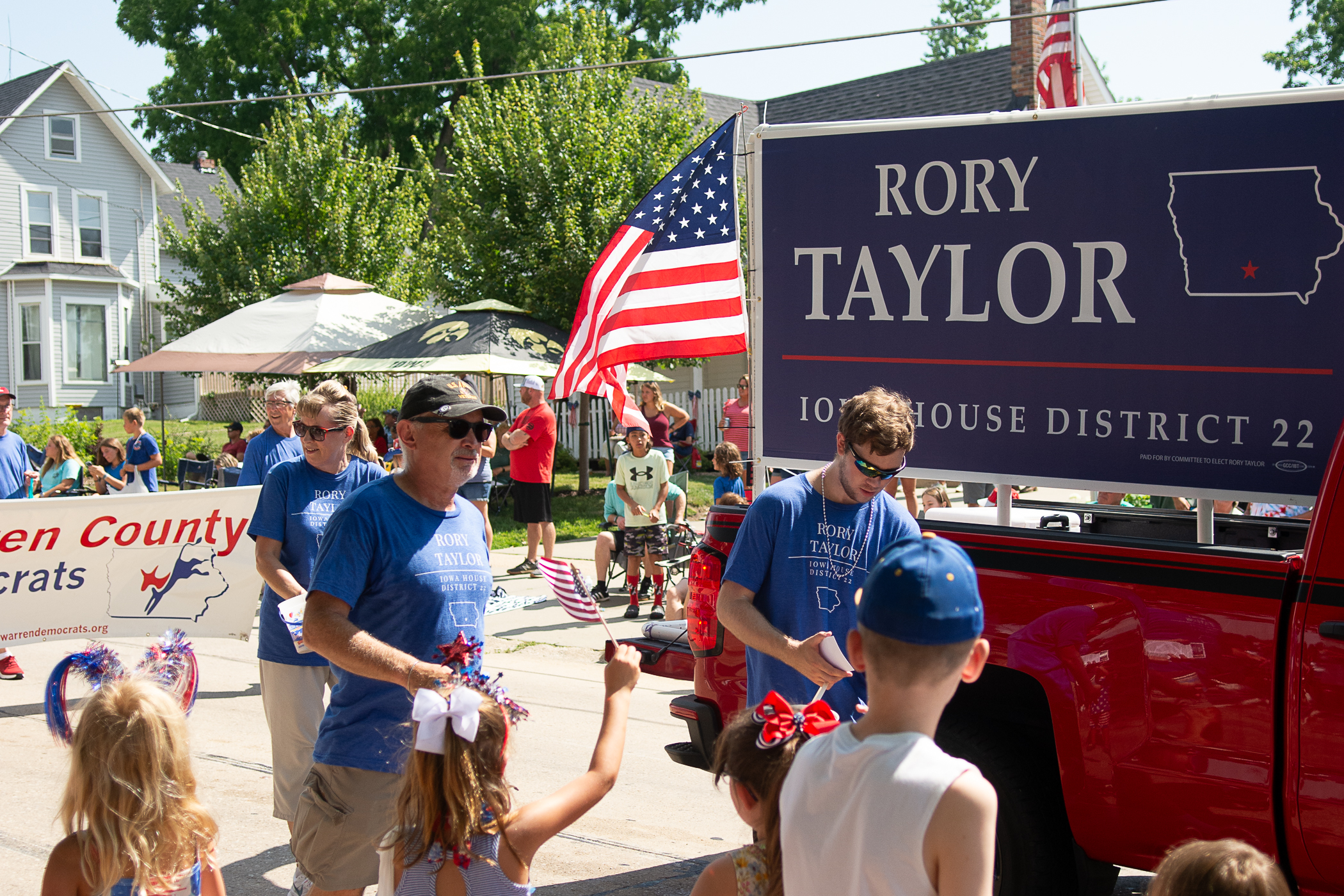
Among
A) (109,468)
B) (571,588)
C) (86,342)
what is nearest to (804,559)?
(571,588)

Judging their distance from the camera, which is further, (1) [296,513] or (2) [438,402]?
(1) [296,513]

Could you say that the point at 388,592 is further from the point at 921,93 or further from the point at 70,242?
the point at 70,242

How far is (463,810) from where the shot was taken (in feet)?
8.05

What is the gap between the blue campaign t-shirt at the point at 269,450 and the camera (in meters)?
6.43

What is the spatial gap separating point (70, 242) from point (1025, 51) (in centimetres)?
2678

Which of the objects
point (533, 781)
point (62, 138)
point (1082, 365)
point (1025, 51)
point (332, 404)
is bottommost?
point (533, 781)

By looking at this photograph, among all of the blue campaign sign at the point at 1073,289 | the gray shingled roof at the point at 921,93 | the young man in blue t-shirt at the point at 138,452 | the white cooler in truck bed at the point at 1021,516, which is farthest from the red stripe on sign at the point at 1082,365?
the gray shingled roof at the point at 921,93

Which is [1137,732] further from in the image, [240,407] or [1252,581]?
[240,407]

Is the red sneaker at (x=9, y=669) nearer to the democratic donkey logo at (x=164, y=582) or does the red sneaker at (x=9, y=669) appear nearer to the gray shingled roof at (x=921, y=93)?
the democratic donkey logo at (x=164, y=582)

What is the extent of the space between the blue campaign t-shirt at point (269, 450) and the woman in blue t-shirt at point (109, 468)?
791 centimetres

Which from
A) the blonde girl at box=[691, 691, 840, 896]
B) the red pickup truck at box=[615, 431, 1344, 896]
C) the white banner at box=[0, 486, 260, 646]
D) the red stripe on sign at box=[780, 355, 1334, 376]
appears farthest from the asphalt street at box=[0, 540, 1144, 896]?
the red stripe on sign at box=[780, 355, 1334, 376]

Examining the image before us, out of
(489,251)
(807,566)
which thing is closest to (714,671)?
→ (807,566)

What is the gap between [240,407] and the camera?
35.3m

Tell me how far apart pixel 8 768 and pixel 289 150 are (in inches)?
770
